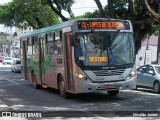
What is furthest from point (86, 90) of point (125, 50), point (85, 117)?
point (85, 117)

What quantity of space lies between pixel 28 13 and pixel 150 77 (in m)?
28.1

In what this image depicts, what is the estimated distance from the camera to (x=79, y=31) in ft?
50.1

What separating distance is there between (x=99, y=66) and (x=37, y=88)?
8028 millimetres

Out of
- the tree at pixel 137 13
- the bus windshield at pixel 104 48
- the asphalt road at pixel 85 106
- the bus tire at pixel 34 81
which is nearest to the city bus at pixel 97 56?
the bus windshield at pixel 104 48

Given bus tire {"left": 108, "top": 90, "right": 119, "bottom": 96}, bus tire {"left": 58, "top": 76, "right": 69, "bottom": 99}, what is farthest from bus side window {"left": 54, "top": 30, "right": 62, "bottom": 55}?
bus tire {"left": 108, "top": 90, "right": 119, "bottom": 96}

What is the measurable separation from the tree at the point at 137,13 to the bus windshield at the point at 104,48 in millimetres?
10027

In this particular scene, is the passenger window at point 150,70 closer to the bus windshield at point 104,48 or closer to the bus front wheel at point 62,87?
the bus windshield at point 104,48

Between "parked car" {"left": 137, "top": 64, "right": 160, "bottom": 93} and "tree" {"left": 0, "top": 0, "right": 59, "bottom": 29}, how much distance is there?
2408 cm

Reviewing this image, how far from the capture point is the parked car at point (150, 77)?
19.3m

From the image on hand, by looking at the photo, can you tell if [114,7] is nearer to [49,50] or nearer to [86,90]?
[49,50]

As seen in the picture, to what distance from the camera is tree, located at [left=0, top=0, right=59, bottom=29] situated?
45.0 m

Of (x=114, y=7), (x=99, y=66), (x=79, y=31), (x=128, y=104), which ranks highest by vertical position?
(x=114, y=7)

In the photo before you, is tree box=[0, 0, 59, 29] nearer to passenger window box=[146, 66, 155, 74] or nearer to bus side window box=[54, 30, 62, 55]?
passenger window box=[146, 66, 155, 74]

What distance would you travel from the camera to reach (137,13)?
2698 centimetres
